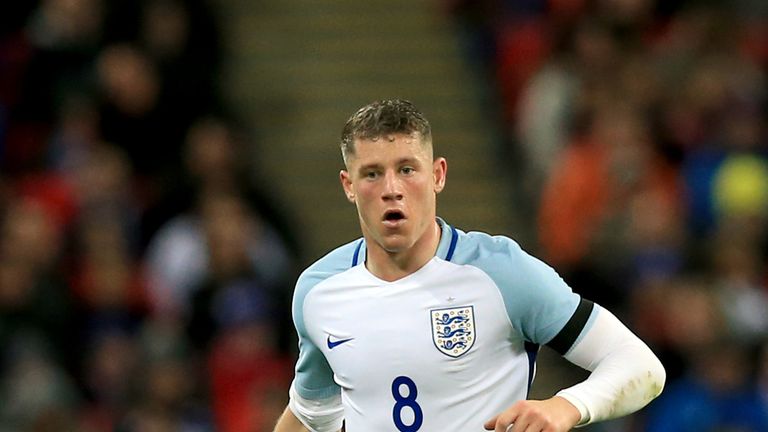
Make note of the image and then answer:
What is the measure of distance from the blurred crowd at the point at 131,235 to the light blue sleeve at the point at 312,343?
140 inches

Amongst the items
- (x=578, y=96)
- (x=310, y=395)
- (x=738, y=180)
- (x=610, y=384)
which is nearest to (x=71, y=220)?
(x=578, y=96)

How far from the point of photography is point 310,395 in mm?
5266

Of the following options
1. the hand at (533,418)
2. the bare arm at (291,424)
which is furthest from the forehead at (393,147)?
the bare arm at (291,424)

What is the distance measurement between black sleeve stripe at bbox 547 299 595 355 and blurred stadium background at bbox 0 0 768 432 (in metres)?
4.36

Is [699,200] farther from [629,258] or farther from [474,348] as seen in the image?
[474,348]

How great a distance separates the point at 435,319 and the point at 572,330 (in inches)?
15.3

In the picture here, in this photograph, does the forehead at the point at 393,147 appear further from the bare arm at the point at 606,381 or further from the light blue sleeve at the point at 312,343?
the bare arm at the point at 606,381

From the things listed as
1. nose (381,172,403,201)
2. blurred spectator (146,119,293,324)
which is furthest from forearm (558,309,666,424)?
blurred spectator (146,119,293,324)

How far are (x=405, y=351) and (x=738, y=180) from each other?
597 centimetres

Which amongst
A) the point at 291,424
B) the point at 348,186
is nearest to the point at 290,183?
the point at 291,424

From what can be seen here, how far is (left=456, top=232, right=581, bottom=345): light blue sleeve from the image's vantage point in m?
4.69

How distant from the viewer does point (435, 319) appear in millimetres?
4812

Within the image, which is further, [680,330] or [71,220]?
[71,220]

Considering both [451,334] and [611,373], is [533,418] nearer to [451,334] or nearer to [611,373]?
[611,373]
